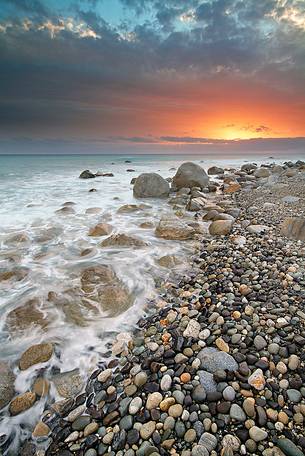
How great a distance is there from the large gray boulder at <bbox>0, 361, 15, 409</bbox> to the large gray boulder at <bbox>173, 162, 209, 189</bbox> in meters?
10.9

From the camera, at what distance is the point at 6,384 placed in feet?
7.80

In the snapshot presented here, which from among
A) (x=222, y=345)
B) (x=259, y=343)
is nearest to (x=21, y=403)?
(x=222, y=345)

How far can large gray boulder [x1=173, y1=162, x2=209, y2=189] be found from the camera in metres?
12.3

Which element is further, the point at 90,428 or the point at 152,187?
the point at 152,187

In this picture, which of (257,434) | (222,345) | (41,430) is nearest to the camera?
(257,434)

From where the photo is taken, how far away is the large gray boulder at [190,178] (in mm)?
12344

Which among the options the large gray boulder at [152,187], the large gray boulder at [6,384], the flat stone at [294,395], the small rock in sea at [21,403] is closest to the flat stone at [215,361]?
the flat stone at [294,395]

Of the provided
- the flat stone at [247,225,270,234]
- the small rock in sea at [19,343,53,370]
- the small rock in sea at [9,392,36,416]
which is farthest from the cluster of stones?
the flat stone at [247,225,270,234]

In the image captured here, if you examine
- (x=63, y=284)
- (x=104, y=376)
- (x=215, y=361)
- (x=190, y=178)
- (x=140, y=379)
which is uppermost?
(x=190, y=178)

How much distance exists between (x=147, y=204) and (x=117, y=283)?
6.19m

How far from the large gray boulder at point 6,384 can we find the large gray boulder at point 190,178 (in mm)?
10947

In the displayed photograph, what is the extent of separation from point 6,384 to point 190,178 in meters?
11.3

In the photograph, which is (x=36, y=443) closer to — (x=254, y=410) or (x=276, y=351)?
(x=254, y=410)

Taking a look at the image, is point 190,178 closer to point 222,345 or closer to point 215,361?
point 222,345
